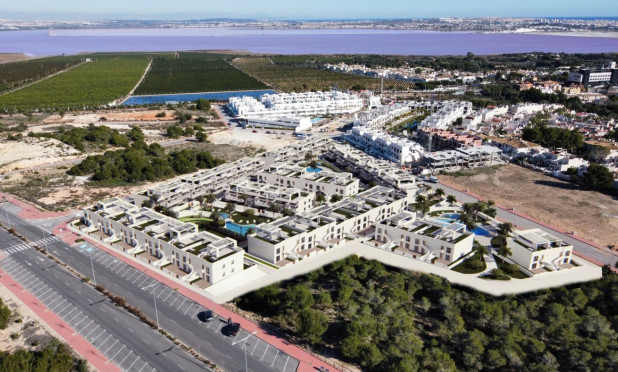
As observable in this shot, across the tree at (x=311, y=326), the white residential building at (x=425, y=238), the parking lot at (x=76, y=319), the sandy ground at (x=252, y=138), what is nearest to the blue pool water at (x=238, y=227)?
the white residential building at (x=425, y=238)

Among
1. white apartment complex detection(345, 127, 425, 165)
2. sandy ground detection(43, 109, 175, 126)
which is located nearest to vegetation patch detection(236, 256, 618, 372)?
white apartment complex detection(345, 127, 425, 165)

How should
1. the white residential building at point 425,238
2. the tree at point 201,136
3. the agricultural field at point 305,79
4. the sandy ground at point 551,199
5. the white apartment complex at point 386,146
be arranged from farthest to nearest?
the agricultural field at point 305,79, the tree at point 201,136, the white apartment complex at point 386,146, the sandy ground at point 551,199, the white residential building at point 425,238

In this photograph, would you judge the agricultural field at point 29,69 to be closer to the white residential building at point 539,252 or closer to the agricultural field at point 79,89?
the agricultural field at point 79,89

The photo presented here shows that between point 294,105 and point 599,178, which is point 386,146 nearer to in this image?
point 599,178

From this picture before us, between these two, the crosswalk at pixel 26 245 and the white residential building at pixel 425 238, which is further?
the crosswalk at pixel 26 245

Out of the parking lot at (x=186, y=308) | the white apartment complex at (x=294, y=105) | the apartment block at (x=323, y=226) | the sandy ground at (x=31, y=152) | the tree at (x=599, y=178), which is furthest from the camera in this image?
the white apartment complex at (x=294, y=105)

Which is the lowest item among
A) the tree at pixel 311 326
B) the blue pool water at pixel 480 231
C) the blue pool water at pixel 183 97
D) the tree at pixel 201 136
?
the blue pool water at pixel 480 231

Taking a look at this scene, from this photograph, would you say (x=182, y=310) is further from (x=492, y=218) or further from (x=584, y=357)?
(x=492, y=218)

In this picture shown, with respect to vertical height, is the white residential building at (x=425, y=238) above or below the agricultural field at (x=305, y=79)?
below
